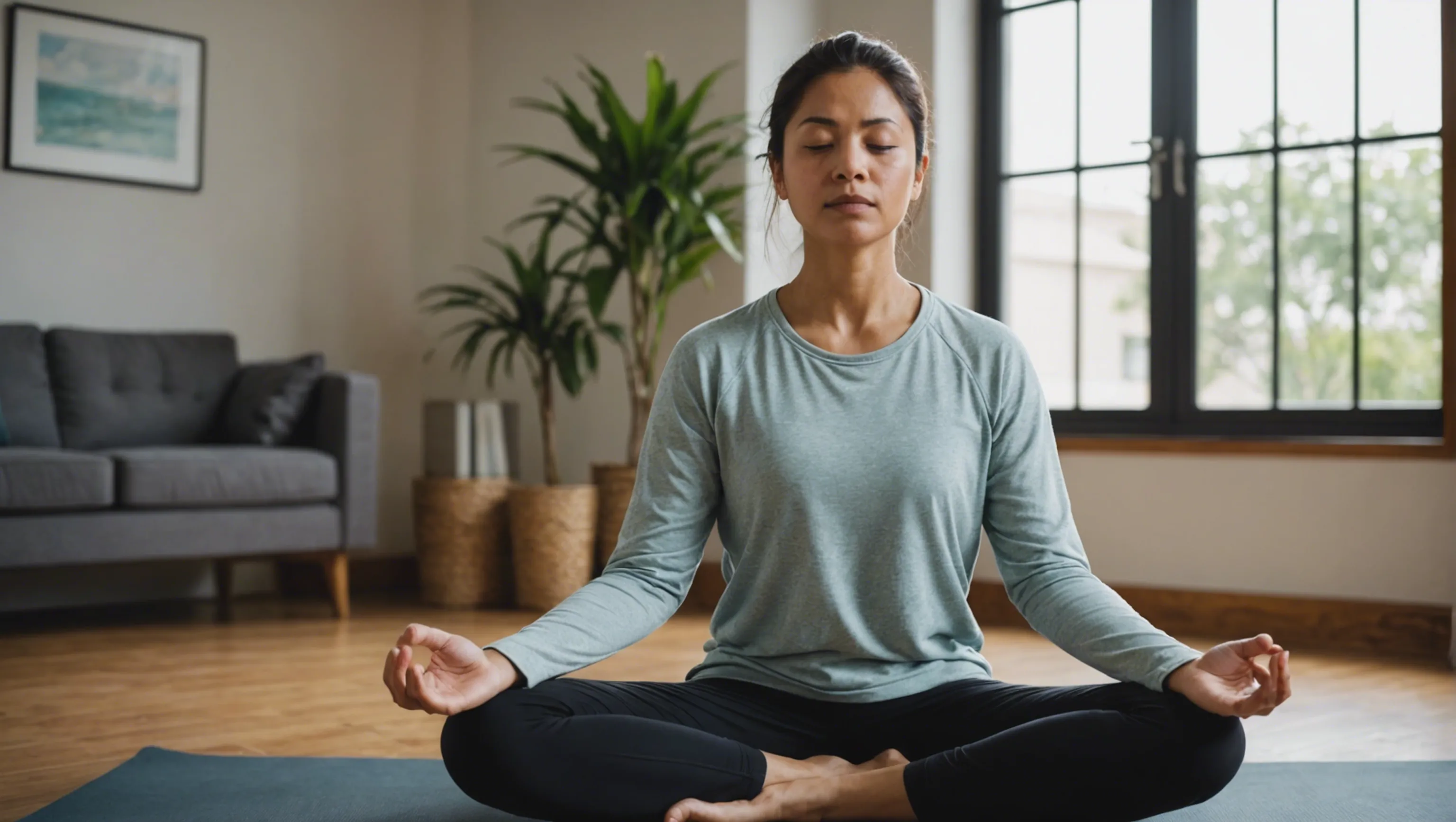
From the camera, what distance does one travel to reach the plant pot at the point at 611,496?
412cm

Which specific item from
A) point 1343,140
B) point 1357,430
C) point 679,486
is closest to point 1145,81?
point 1343,140

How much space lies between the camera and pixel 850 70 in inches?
58.9

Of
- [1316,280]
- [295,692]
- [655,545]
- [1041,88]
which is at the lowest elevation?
[295,692]

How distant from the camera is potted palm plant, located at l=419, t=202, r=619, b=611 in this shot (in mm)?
4043

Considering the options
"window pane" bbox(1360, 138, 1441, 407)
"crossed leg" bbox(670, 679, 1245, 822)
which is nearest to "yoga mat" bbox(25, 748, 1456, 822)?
"crossed leg" bbox(670, 679, 1245, 822)

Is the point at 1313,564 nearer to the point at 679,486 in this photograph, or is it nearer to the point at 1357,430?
the point at 1357,430

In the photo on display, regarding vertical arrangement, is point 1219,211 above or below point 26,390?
above

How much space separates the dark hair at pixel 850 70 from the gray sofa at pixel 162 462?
2440 mm

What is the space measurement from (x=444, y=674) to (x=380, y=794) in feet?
2.28

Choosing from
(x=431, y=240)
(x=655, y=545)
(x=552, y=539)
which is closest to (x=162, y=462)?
(x=552, y=539)

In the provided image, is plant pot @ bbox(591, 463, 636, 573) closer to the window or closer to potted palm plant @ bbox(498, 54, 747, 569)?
potted palm plant @ bbox(498, 54, 747, 569)

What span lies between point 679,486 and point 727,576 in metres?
0.21

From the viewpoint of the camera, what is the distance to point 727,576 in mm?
1653

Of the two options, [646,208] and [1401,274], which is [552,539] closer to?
[646,208]
